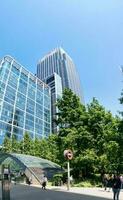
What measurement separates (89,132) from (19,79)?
275 feet

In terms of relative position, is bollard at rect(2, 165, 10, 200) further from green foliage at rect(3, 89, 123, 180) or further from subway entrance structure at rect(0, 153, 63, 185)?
subway entrance structure at rect(0, 153, 63, 185)

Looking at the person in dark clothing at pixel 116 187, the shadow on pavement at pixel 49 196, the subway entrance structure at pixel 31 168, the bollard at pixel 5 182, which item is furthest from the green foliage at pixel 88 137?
the bollard at pixel 5 182

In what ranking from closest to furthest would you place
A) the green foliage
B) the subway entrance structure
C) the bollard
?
the bollard
the green foliage
the subway entrance structure

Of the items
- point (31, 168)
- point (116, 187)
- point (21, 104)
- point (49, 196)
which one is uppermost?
point (21, 104)

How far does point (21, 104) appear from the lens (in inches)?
4638

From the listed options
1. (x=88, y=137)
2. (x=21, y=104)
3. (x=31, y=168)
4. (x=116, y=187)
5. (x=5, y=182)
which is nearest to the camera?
(x=5, y=182)

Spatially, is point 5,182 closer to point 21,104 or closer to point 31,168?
point 31,168

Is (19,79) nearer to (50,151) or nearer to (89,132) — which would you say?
(50,151)

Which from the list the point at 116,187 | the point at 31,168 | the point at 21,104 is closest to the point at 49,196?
the point at 116,187

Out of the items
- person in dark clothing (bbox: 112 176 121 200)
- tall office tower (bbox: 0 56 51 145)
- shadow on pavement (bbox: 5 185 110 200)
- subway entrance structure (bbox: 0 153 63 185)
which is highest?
tall office tower (bbox: 0 56 51 145)

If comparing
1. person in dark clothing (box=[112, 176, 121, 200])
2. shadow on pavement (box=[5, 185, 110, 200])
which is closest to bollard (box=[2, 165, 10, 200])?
shadow on pavement (box=[5, 185, 110, 200])

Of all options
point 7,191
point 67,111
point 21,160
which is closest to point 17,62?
point 21,160

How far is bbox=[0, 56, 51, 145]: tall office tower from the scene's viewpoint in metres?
109

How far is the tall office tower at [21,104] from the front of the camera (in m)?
109
